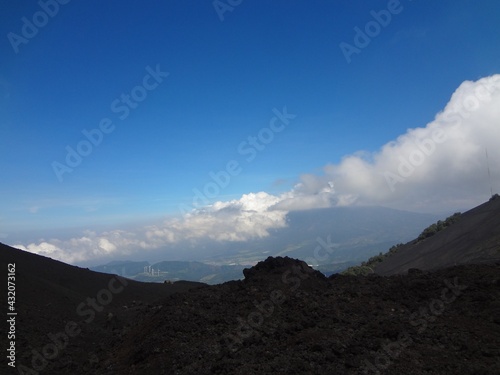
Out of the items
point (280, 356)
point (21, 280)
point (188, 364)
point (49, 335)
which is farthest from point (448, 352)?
point (21, 280)

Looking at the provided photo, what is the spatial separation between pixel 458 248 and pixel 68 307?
2764cm

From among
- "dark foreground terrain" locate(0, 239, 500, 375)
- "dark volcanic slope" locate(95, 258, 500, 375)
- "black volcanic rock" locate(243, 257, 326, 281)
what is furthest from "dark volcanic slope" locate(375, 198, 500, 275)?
"dark foreground terrain" locate(0, 239, 500, 375)

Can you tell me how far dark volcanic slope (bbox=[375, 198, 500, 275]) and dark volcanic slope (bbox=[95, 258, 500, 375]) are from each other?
9.99 metres

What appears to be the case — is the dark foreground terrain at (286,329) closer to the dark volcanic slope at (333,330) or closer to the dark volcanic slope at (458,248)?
the dark volcanic slope at (333,330)

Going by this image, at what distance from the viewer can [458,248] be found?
28.0 m

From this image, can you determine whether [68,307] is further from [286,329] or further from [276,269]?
[286,329]

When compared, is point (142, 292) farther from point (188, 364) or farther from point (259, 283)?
point (188, 364)

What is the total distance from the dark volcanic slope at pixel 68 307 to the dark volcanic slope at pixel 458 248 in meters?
19.9

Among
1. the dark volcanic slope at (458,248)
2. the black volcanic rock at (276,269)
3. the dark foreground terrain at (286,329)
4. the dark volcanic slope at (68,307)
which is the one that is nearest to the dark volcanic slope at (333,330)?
the dark foreground terrain at (286,329)

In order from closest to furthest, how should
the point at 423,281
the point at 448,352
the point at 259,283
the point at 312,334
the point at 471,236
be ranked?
the point at 448,352 < the point at 312,334 < the point at 423,281 < the point at 259,283 < the point at 471,236

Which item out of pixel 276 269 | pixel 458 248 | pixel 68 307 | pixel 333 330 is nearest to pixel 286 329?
pixel 333 330

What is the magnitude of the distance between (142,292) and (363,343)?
65.8ft

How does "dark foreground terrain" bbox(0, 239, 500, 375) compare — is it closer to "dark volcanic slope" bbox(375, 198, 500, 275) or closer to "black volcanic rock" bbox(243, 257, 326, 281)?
"black volcanic rock" bbox(243, 257, 326, 281)

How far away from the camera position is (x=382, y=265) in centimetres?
3653
